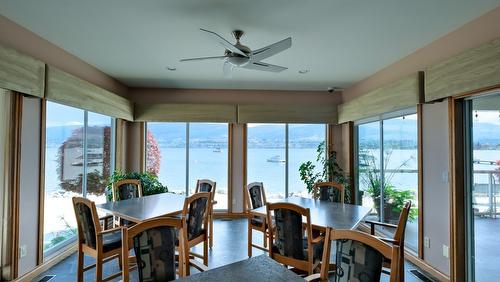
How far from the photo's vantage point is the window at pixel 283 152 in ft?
19.0

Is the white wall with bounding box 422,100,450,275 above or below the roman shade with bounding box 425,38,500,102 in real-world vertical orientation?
Answer: below

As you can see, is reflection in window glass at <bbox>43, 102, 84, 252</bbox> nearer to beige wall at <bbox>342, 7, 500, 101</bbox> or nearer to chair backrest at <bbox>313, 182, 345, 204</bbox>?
chair backrest at <bbox>313, 182, 345, 204</bbox>

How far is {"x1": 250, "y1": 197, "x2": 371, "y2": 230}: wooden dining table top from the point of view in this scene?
8.34ft

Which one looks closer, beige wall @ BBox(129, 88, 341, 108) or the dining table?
the dining table

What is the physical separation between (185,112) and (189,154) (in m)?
0.94

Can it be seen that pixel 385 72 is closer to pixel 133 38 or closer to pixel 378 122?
pixel 378 122

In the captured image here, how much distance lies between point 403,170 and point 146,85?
14.7 feet

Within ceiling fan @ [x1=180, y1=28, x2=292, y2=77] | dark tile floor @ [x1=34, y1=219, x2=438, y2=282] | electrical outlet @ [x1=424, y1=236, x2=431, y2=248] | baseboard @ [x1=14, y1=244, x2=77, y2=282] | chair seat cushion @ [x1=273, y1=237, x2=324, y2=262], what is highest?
ceiling fan @ [x1=180, y1=28, x2=292, y2=77]

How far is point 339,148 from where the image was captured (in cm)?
566

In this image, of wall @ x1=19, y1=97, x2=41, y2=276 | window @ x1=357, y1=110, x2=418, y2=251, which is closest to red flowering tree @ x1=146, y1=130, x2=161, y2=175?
wall @ x1=19, y1=97, x2=41, y2=276

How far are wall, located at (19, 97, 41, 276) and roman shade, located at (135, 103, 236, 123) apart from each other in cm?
216

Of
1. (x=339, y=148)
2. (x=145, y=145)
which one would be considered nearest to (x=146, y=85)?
(x=145, y=145)

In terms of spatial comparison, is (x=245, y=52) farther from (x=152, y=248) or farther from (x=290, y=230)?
(x=152, y=248)

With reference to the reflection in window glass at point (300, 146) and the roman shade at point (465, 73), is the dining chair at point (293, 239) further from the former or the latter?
the reflection in window glass at point (300, 146)
